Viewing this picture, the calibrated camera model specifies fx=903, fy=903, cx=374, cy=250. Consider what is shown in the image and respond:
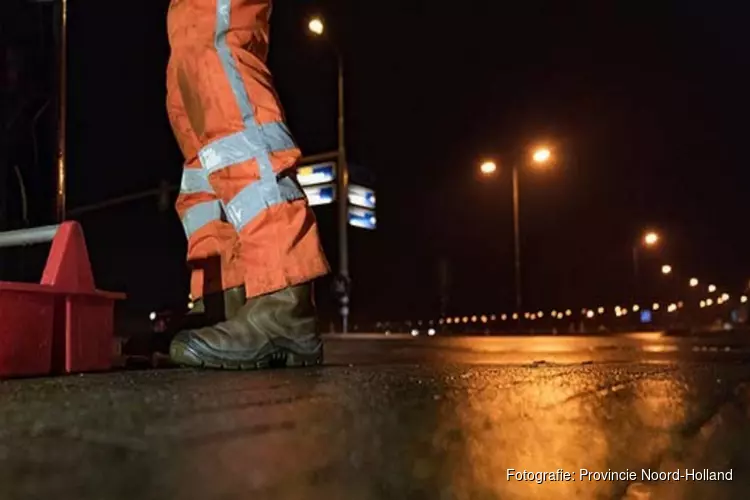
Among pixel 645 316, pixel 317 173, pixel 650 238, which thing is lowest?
pixel 645 316

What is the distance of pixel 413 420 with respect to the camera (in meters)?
1.97

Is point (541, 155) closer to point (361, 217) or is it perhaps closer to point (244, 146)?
point (361, 217)

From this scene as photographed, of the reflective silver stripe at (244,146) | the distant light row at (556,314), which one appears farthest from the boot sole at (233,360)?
the distant light row at (556,314)

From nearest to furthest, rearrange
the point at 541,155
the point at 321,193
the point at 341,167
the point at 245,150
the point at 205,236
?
the point at 245,150, the point at 205,236, the point at 341,167, the point at 541,155, the point at 321,193

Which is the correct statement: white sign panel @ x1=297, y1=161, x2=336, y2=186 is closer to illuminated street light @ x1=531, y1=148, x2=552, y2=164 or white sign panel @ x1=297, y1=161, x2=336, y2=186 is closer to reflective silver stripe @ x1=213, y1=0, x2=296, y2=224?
illuminated street light @ x1=531, y1=148, x2=552, y2=164

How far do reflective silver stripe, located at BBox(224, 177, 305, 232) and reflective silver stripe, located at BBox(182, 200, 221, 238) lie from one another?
1.99ft

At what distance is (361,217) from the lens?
98.0ft

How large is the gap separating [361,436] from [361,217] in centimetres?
2814

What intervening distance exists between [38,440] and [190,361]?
66.6 inches

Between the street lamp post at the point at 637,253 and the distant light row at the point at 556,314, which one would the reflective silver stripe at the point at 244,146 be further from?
the street lamp post at the point at 637,253

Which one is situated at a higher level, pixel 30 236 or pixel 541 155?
pixel 541 155

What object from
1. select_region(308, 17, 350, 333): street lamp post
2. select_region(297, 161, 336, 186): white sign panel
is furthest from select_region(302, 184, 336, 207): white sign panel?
select_region(308, 17, 350, 333): street lamp post

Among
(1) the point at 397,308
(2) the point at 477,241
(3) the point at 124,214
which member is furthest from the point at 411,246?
(3) the point at 124,214

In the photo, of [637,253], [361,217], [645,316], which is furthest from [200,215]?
[637,253]
